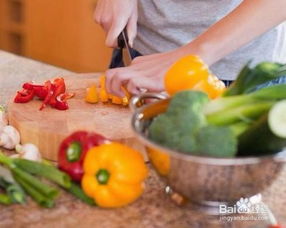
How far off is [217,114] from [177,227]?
17 cm

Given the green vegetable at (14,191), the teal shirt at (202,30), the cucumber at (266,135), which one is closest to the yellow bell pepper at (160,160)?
the cucumber at (266,135)

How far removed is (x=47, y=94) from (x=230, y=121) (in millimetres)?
478

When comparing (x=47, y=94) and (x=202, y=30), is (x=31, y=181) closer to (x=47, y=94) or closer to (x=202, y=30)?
(x=47, y=94)

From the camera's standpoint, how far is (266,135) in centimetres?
80

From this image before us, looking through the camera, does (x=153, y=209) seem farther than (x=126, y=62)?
No

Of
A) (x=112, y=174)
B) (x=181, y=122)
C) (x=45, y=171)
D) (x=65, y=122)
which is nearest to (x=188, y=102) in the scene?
(x=181, y=122)

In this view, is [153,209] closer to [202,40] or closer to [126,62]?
[202,40]

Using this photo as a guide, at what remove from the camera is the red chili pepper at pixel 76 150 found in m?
0.89

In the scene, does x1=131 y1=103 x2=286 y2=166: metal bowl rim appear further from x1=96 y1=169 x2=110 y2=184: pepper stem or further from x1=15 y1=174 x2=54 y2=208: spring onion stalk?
x1=15 y1=174 x2=54 y2=208: spring onion stalk

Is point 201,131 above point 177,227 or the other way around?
above

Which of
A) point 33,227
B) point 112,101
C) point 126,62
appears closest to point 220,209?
point 33,227

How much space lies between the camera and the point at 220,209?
0.88m

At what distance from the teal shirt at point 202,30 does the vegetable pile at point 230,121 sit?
0.39 metres

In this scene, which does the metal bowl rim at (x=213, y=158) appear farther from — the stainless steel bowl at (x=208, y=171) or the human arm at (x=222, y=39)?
Answer: the human arm at (x=222, y=39)
